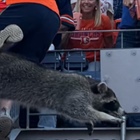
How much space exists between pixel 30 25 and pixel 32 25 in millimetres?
13

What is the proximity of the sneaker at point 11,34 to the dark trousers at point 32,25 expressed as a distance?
15 centimetres

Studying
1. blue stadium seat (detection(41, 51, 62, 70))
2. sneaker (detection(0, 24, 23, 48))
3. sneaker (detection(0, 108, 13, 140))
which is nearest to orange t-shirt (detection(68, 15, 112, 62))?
blue stadium seat (detection(41, 51, 62, 70))

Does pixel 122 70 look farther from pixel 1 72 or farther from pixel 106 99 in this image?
pixel 1 72

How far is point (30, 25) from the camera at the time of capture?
4.32 meters

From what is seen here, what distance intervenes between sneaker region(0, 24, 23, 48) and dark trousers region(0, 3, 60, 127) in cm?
15

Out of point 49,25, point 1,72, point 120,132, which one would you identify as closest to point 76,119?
point 1,72

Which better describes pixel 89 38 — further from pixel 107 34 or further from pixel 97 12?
pixel 97 12

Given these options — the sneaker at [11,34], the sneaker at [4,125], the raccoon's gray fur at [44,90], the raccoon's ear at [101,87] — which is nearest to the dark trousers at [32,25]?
the sneaker at [11,34]

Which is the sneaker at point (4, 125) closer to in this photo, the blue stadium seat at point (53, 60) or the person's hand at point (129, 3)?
the blue stadium seat at point (53, 60)

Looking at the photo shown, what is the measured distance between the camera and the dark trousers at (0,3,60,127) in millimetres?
4254

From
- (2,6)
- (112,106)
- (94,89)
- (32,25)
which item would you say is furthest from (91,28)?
(94,89)

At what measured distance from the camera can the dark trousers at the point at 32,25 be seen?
A: 14.0ft

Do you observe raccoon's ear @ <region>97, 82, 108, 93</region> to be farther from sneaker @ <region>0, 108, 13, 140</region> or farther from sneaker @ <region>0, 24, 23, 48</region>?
sneaker @ <region>0, 108, 13, 140</region>

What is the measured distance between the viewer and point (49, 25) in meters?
4.46
